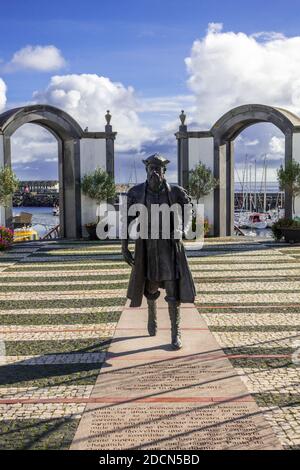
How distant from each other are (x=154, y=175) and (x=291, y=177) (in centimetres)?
A: 1506

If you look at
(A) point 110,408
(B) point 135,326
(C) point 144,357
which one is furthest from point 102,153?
(A) point 110,408

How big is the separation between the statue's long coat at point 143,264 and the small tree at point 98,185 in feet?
51.4

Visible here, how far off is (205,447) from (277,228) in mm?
17758

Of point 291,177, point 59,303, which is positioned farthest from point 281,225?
point 59,303

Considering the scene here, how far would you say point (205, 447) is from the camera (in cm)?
418

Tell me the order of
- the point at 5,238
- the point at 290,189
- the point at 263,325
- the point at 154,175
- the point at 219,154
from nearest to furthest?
the point at 154,175, the point at 263,325, the point at 5,238, the point at 290,189, the point at 219,154

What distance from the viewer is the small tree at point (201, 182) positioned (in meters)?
22.7

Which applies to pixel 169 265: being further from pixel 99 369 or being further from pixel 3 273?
pixel 3 273

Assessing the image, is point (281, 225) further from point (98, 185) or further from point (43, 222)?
point (43, 222)

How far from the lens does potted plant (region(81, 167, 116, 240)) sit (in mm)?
22422

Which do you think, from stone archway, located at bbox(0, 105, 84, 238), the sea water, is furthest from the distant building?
stone archway, located at bbox(0, 105, 84, 238)

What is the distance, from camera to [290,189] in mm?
21156

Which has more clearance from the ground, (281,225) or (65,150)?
(65,150)

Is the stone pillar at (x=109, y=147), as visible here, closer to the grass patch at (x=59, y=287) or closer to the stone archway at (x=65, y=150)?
the stone archway at (x=65, y=150)
